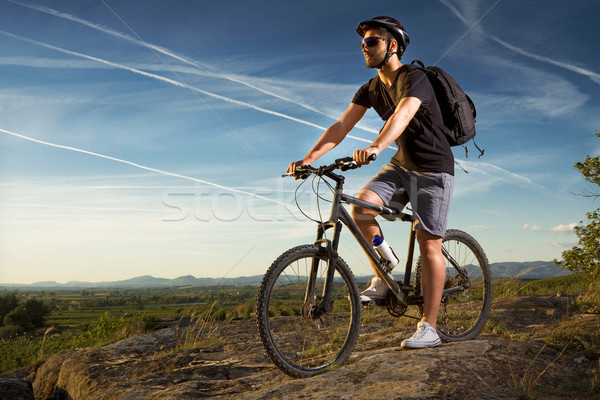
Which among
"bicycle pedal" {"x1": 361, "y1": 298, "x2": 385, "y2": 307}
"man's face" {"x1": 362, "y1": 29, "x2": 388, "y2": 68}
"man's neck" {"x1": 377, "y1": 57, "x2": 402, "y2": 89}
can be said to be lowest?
"bicycle pedal" {"x1": 361, "y1": 298, "x2": 385, "y2": 307}

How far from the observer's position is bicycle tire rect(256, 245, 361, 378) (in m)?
3.28

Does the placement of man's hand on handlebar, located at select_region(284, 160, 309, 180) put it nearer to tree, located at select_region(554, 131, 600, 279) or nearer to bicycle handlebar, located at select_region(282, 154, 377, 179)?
bicycle handlebar, located at select_region(282, 154, 377, 179)

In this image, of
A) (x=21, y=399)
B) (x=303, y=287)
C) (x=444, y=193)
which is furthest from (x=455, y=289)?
(x=21, y=399)

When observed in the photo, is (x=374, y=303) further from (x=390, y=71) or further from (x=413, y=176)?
(x=390, y=71)

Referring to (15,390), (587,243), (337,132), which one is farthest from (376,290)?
(587,243)

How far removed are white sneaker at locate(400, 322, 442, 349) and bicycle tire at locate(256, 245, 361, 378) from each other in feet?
1.66

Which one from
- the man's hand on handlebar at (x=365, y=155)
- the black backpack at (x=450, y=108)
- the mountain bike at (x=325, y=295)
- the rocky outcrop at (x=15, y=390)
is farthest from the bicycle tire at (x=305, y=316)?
the rocky outcrop at (x=15, y=390)

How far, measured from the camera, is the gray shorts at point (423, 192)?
401 centimetres

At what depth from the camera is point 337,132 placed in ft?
14.2

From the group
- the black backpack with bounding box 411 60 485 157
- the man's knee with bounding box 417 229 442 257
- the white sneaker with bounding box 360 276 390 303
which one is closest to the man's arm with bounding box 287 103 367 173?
the black backpack with bounding box 411 60 485 157

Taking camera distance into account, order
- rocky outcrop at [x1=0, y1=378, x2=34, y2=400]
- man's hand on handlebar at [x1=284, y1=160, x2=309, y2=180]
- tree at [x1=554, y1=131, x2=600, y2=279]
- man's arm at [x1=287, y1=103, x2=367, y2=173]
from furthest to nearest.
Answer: tree at [x1=554, y1=131, x2=600, y2=279] < rocky outcrop at [x1=0, y1=378, x2=34, y2=400] < man's arm at [x1=287, y1=103, x2=367, y2=173] < man's hand on handlebar at [x1=284, y1=160, x2=309, y2=180]

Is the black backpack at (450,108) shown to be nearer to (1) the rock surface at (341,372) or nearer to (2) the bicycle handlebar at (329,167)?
(2) the bicycle handlebar at (329,167)

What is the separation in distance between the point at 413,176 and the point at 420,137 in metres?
0.35

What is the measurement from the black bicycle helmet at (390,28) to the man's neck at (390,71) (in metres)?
0.05
